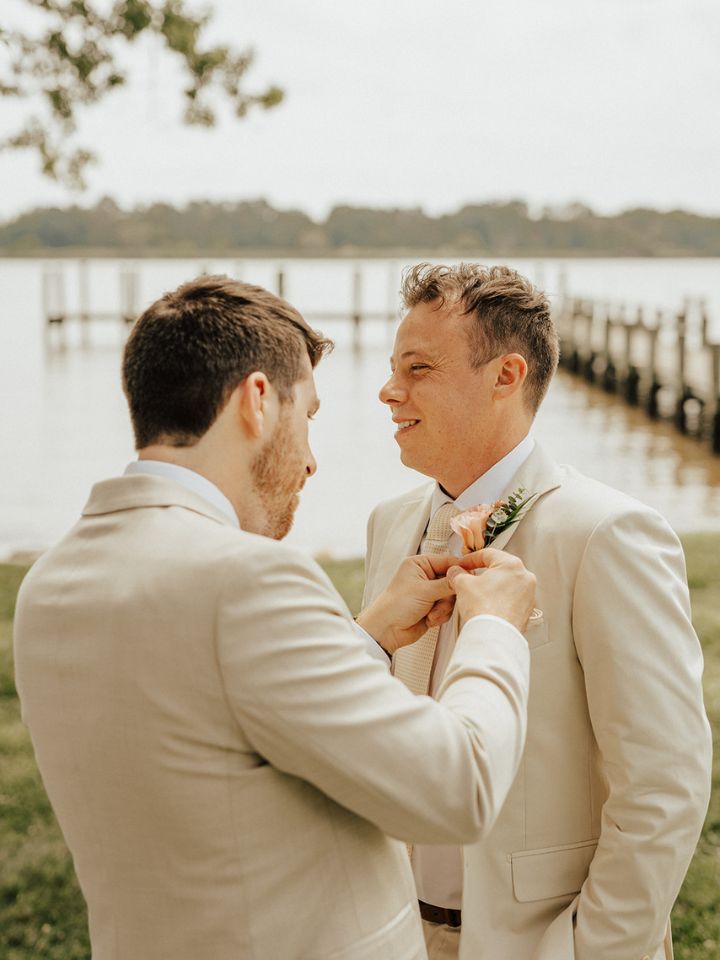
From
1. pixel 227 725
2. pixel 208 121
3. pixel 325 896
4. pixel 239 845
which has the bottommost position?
pixel 325 896

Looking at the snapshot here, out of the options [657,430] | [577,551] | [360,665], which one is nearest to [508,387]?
[577,551]

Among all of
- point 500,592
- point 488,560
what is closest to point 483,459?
point 488,560

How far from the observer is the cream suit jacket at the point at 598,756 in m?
2.41

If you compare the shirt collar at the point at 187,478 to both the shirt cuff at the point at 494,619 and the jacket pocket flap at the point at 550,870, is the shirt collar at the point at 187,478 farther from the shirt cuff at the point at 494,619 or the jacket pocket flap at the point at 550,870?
the jacket pocket flap at the point at 550,870

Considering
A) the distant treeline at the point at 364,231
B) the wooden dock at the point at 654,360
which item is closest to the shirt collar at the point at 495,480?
the wooden dock at the point at 654,360

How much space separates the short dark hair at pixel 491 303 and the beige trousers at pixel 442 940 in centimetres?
131

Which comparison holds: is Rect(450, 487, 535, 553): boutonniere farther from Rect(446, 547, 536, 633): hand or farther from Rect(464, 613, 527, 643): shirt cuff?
Rect(464, 613, 527, 643): shirt cuff

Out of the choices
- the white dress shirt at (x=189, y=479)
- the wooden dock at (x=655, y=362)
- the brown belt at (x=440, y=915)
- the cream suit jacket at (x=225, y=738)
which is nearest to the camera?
the cream suit jacket at (x=225, y=738)

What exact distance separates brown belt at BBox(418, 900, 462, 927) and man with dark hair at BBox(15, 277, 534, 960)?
83 centimetres

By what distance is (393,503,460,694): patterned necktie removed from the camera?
2.77 m

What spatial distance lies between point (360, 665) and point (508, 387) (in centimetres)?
134

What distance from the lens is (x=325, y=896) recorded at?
1.80 m

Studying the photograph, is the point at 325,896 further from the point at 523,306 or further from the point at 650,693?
the point at 523,306

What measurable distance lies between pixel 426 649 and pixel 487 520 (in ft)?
1.30
